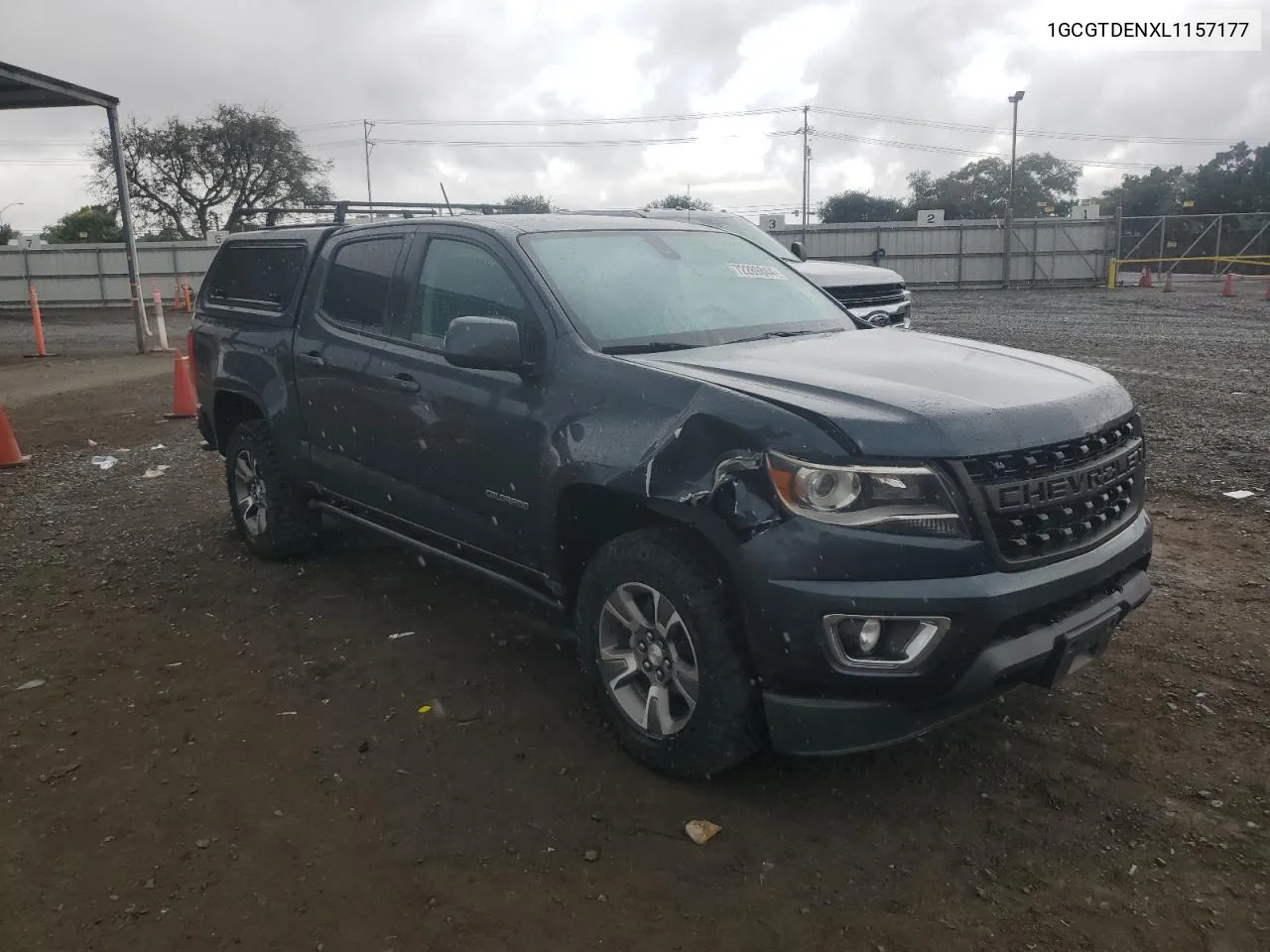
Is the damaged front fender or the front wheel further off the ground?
the damaged front fender

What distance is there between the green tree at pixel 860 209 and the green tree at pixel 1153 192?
13471 millimetres

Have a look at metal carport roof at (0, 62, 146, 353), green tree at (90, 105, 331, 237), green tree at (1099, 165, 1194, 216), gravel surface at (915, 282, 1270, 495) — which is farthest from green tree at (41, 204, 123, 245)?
green tree at (1099, 165, 1194, 216)

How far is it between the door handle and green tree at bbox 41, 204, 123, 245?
55.1 meters

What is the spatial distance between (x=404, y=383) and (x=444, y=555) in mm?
761

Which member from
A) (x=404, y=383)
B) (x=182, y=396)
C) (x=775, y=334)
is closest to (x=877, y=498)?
(x=775, y=334)

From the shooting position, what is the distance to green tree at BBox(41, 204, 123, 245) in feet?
176

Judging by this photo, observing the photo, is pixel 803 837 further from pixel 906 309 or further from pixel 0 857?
pixel 906 309

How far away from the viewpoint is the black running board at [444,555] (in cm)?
389

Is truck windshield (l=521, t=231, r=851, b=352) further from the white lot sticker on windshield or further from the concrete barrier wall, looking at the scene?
the concrete barrier wall

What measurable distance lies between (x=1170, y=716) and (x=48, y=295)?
38.1 meters

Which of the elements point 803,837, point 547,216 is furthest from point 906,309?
point 803,837

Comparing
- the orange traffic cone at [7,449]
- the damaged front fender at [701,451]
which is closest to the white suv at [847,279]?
the orange traffic cone at [7,449]

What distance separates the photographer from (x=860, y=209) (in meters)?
71.7

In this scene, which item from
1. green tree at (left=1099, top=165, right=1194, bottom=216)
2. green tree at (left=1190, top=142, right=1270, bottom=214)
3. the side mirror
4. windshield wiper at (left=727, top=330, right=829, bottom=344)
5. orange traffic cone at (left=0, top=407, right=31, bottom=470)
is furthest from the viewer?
green tree at (left=1099, top=165, right=1194, bottom=216)
